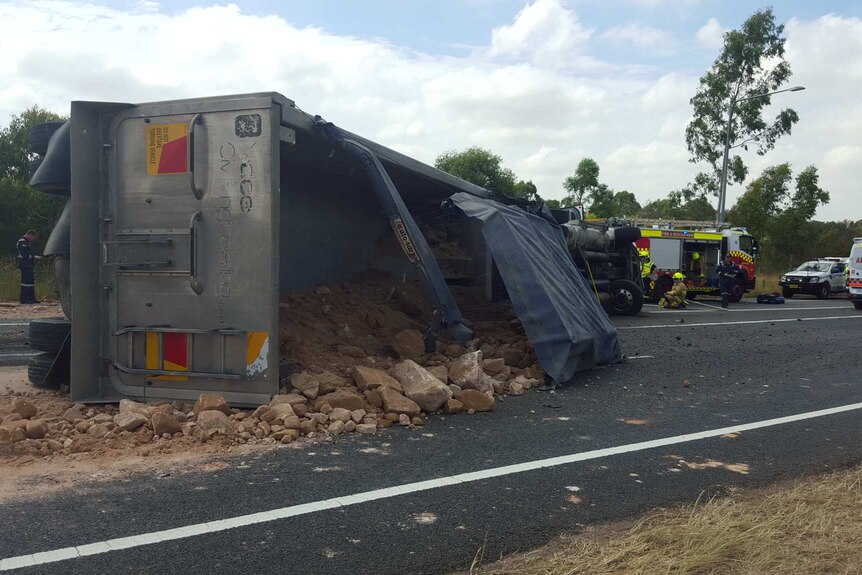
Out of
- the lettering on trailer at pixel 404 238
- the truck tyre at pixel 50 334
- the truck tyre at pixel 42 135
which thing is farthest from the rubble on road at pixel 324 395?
the truck tyre at pixel 42 135

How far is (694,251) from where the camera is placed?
80.1ft

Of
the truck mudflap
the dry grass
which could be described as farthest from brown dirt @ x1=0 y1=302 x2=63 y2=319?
the dry grass

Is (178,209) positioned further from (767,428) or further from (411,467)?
(767,428)

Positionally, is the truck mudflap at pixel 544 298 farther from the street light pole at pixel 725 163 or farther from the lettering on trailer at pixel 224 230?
the street light pole at pixel 725 163

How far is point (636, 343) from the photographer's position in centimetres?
1114

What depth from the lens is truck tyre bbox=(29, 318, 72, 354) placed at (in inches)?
238

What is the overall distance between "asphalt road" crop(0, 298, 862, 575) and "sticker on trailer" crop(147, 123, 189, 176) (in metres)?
2.51

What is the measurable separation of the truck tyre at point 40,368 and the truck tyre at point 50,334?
0.06 metres

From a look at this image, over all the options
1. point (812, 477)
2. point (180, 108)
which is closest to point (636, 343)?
point (812, 477)

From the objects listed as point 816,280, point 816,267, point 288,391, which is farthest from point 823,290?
point 288,391

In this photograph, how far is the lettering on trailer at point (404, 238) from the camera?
6891 mm

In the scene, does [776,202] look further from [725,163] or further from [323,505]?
[323,505]

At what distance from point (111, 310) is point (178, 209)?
1.02 m

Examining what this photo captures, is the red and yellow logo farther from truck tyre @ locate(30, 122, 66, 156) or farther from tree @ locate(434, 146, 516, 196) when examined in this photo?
tree @ locate(434, 146, 516, 196)
